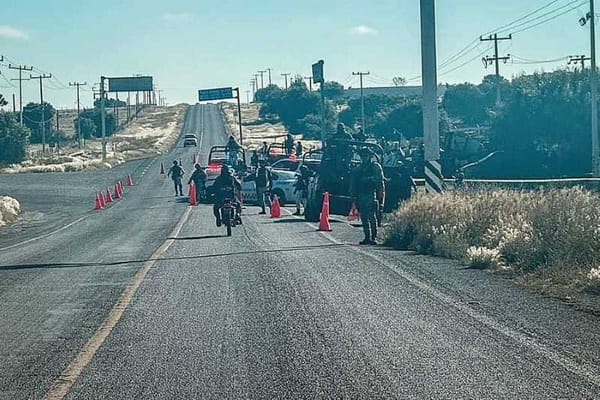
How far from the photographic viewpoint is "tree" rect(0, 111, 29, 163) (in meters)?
100

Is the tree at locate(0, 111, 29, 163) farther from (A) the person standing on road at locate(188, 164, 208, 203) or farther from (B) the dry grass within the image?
(B) the dry grass

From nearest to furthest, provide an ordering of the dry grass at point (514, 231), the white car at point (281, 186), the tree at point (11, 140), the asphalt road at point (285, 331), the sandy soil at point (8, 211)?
the asphalt road at point (285, 331)
the dry grass at point (514, 231)
the white car at point (281, 186)
the sandy soil at point (8, 211)
the tree at point (11, 140)

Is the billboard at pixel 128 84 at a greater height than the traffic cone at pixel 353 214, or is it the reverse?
the billboard at pixel 128 84

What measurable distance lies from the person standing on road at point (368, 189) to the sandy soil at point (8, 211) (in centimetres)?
2314

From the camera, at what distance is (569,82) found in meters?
67.8

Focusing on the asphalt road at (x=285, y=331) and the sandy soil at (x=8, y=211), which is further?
the sandy soil at (x=8, y=211)

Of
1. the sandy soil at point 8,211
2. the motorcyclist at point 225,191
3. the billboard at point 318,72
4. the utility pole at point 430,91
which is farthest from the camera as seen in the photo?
the billboard at point 318,72

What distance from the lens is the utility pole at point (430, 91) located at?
26.3 metres

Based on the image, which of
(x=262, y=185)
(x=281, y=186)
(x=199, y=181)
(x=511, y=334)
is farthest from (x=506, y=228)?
(x=199, y=181)

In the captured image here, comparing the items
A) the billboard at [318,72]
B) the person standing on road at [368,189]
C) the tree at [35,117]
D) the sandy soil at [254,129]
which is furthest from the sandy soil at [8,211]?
the tree at [35,117]

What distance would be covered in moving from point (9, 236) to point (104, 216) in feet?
18.9

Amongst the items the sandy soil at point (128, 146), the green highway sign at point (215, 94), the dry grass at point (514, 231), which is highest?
the green highway sign at point (215, 94)

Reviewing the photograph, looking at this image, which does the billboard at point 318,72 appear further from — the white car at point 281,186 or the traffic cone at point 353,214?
the traffic cone at point 353,214

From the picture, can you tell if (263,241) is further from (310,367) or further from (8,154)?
(8,154)
